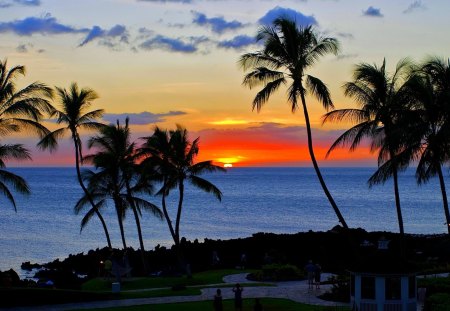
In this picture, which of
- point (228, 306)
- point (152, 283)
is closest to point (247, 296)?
point (228, 306)

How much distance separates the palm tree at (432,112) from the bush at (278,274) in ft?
32.3

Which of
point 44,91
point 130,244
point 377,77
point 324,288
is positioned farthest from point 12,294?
point 130,244

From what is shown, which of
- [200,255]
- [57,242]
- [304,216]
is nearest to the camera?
[200,255]

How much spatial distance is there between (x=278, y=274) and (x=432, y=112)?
1314 cm

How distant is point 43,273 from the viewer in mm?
54781

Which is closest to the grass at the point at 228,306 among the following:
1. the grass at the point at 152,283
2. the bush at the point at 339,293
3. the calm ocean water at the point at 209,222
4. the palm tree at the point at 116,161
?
the bush at the point at 339,293

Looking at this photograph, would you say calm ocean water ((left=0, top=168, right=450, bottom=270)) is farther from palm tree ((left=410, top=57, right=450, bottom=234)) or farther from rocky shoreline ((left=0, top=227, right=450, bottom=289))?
palm tree ((left=410, top=57, right=450, bottom=234))

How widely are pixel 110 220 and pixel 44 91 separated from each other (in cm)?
10729

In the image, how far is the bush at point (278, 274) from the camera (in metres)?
40.3

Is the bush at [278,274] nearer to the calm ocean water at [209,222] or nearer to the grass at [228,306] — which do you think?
the grass at [228,306]

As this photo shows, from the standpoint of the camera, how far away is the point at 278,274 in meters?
40.5

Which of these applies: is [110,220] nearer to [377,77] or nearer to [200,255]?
[200,255]

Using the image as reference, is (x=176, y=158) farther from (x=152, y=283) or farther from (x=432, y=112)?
(x=432, y=112)

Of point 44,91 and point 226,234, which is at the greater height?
point 44,91
